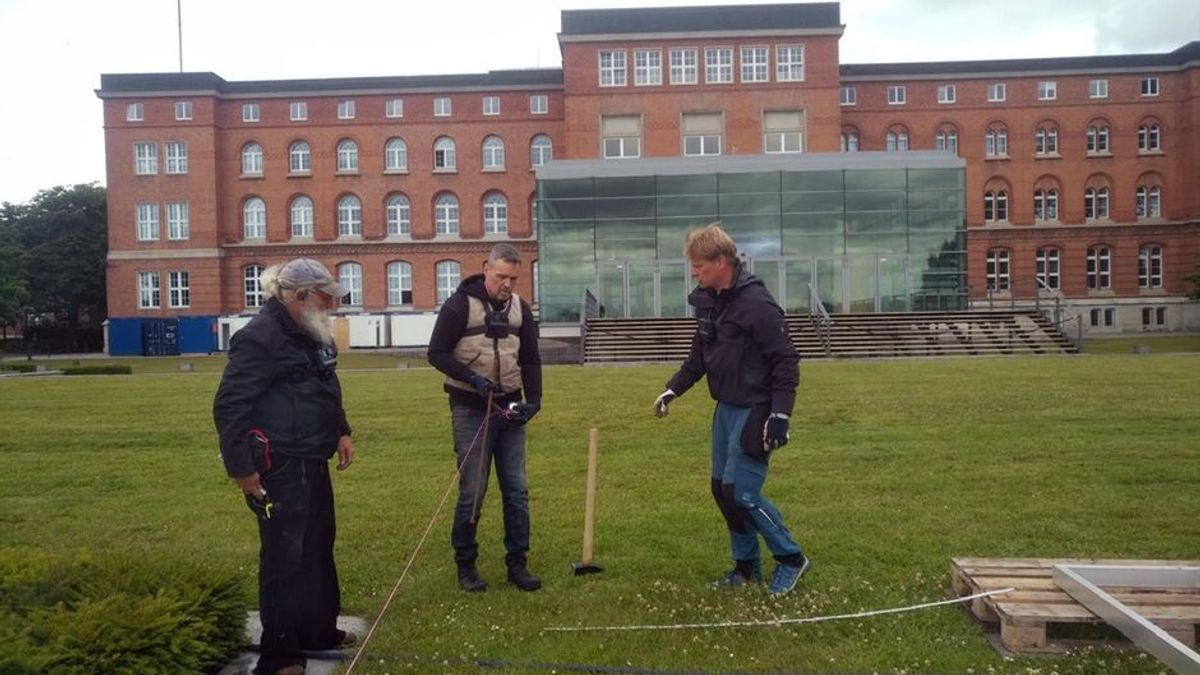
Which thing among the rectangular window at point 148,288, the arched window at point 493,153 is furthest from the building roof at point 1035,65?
the rectangular window at point 148,288

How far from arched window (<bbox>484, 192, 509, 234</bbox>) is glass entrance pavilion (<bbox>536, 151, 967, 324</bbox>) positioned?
1679 cm

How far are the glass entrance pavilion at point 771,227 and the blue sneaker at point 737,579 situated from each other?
34.1m

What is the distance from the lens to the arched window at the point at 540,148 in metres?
58.1

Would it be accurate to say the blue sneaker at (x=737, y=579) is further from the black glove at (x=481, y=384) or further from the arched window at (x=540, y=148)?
the arched window at (x=540, y=148)

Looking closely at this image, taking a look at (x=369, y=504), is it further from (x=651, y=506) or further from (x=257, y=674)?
(x=257, y=674)

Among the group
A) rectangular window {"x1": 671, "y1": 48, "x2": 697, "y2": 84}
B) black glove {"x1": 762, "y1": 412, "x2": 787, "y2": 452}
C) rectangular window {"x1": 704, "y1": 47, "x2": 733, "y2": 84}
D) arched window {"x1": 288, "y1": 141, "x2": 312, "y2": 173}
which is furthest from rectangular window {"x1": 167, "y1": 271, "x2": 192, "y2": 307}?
black glove {"x1": 762, "y1": 412, "x2": 787, "y2": 452}

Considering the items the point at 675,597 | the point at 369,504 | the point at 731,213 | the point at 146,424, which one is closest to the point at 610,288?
the point at 731,213

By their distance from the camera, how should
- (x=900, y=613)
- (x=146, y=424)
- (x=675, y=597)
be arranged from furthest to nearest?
(x=146, y=424) → (x=675, y=597) → (x=900, y=613)

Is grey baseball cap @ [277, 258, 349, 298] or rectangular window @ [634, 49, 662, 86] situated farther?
rectangular window @ [634, 49, 662, 86]

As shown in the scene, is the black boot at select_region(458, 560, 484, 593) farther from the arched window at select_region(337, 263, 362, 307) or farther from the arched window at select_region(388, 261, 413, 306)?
the arched window at select_region(337, 263, 362, 307)

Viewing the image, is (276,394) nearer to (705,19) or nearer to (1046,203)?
(705,19)

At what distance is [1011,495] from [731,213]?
34593 mm

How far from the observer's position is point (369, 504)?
838cm

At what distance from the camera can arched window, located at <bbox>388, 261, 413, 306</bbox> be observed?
58312 mm
